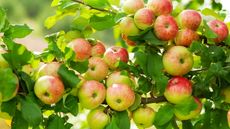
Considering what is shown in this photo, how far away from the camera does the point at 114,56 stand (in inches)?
48.3

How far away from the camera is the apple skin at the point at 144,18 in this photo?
1195mm

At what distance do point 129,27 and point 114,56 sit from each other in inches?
2.7

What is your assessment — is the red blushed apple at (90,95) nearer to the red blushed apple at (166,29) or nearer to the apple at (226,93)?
the red blushed apple at (166,29)

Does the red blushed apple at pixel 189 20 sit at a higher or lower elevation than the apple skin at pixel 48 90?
higher

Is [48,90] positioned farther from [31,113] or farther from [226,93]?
[226,93]

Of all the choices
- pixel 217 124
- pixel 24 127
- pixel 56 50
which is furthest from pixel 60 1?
pixel 217 124

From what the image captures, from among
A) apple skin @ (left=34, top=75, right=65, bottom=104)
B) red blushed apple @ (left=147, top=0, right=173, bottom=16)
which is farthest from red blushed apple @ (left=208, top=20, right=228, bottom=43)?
apple skin @ (left=34, top=75, right=65, bottom=104)

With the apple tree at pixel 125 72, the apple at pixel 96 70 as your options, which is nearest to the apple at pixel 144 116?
the apple tree at pixel 125 72

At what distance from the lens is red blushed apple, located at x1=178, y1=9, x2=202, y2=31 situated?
1238mm

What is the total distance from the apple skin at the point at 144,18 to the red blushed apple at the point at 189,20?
2.7 inches

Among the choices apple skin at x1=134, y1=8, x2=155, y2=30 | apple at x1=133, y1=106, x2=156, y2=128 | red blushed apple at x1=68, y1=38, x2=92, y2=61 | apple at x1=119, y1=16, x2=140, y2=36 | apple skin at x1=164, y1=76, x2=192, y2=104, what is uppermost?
apple skin at x1=134, y1=8, x2=155, y2=30

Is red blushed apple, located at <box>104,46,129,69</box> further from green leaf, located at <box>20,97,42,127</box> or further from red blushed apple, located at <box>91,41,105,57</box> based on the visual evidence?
green leaf, located at <box>20,97,42,127</box>

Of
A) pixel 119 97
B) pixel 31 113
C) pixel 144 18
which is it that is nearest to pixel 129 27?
pixel 144 18

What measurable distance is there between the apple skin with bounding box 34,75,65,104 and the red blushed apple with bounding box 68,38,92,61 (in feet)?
0.36
